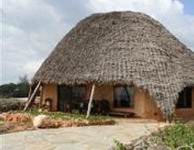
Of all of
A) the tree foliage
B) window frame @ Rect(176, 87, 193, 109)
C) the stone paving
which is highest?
the tree foliage

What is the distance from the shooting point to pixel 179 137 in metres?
9.52

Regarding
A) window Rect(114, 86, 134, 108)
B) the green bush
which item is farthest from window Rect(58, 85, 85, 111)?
the green bush

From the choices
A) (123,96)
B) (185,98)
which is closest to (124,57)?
(123,96)

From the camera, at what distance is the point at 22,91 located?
34.4m

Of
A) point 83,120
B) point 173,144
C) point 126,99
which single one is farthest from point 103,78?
point 173,144

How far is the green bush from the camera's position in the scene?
29.2ft

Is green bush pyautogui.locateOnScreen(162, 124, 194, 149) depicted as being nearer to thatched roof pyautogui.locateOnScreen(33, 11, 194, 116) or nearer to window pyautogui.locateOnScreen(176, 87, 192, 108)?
thatched roof pyautogui.locateOnScreen(33, 11, 194, 116)

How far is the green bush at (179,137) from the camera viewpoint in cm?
891

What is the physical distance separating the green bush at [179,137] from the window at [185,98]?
11192 mm

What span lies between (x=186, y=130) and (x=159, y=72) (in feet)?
34.1

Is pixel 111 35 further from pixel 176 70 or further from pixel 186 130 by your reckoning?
pixel 186 130

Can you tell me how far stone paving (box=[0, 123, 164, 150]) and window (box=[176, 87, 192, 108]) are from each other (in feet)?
20.2

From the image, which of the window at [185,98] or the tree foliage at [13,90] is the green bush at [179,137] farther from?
the tree foliage at [13,90]

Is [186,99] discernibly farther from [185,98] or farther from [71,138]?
[71,138]
